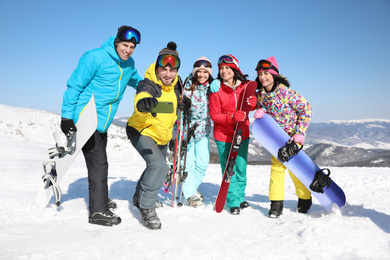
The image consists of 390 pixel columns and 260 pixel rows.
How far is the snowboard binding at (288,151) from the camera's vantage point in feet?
11.4

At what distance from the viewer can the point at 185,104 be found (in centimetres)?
395

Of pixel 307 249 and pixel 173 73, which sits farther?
pixel 173 73

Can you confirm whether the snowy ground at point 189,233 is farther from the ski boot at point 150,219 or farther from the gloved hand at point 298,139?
the gloved hand at point 298,139

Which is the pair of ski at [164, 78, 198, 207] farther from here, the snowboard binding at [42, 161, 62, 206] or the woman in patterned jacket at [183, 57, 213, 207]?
the snowboard binding at [42, 161, 62, 206]

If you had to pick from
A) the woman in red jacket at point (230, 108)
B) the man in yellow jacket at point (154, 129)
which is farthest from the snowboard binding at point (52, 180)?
the woman in red jacket at point (230, 108)

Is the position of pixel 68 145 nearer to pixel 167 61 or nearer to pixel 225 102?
pixel 167 61

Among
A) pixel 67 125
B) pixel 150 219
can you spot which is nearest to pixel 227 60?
pixel 67 125

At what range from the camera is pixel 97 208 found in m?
3.33

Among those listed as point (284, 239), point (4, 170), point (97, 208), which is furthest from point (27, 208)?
point (284, 239)

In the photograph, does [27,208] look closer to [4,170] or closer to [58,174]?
[58,174]

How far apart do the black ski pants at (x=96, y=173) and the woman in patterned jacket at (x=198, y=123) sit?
55.4 inches

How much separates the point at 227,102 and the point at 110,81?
68.8 inches

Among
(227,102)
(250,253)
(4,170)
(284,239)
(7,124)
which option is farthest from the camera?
(7,124)

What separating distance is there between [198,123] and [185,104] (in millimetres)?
462
